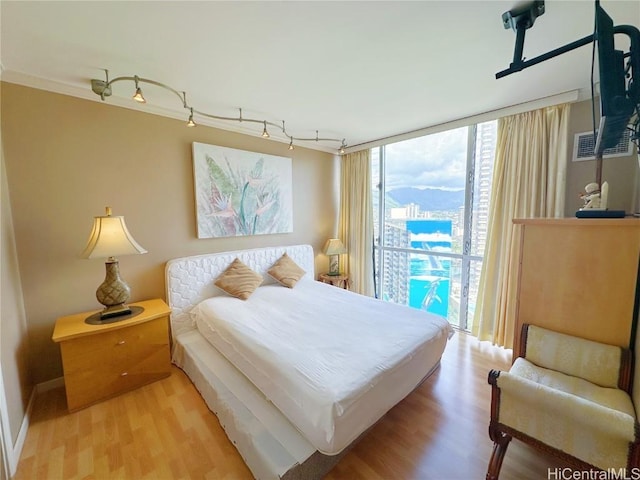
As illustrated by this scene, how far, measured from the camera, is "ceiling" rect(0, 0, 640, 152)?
134 cm

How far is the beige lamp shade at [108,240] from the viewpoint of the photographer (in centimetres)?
193

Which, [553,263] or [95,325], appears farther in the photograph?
[95,325]

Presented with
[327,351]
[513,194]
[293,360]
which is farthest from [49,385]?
[513,194]

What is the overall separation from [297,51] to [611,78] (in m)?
1.61

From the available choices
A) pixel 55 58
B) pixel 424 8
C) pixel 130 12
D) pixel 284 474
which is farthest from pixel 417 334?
pixel 55 58

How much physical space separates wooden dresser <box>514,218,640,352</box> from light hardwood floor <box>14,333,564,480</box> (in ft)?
2.29

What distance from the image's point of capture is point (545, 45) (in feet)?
5.29

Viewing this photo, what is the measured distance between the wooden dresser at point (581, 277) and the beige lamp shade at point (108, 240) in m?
3.11

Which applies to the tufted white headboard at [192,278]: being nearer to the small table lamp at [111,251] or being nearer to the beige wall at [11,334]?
the small table lamp at [111,251]

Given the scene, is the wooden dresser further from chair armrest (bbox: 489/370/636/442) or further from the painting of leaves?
the painting of leaves

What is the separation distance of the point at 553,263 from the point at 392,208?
2.37 m

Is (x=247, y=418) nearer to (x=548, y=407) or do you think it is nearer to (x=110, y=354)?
(x=110, y=354)

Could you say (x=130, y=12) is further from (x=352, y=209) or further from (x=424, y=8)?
(x=352, y=209)

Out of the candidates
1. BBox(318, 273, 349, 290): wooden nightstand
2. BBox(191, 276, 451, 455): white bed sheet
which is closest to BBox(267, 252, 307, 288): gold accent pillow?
BBox(191, 276, 451, 455): white bed sheet
